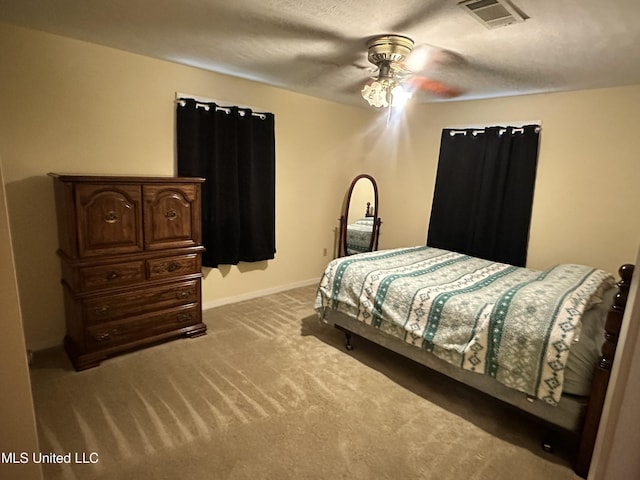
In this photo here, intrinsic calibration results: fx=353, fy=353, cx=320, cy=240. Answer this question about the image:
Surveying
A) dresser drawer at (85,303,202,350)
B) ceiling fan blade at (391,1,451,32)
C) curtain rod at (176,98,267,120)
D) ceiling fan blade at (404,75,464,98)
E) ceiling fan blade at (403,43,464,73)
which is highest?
ceiling fan blade at (404,75,464,98)

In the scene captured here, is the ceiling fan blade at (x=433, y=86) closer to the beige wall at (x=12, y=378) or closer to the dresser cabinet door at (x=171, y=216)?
the dresser cabinet door at (x=171, y=216)

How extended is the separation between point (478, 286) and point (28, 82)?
11.6 feet

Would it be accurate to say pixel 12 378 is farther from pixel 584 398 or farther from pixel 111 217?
pixel 584 398

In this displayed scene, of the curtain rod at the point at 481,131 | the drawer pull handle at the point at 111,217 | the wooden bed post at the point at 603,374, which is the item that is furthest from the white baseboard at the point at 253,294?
the wooden bed post at the point at 603,374

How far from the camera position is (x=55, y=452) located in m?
1.84

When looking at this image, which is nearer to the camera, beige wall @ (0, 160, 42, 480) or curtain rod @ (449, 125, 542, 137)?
beige wall @ (0, 160, 42, 480)

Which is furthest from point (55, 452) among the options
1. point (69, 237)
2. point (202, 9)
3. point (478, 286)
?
point (478, 286)

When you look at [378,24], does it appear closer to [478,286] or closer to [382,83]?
[382,83]

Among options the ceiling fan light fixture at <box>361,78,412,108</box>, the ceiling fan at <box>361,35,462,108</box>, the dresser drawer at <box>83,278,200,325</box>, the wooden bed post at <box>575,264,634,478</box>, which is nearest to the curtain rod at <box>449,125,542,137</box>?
the ceiling fan at <box>361,35,462,108</box>

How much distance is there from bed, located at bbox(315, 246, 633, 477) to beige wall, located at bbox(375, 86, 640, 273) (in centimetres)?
68

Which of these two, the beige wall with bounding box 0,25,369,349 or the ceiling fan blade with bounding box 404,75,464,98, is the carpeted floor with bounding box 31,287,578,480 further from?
the ceiling fan blade with bounding box 404,75,464,98

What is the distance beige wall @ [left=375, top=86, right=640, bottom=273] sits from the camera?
3.11 metres

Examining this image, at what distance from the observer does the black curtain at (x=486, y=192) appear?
3.62 meters

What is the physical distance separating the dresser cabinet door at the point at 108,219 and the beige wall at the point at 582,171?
11.6ft
